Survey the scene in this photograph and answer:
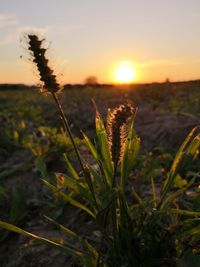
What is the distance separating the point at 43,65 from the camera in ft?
6.51

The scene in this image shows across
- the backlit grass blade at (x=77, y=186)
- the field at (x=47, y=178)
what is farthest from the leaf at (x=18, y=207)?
the backlit grass blade at (x=77, y=186)

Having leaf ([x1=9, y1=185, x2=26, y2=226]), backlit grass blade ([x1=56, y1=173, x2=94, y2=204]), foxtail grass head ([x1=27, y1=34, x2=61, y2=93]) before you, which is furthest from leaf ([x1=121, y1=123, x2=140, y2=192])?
leaf ([x1=9, y1=185, x2=26, y2=226])

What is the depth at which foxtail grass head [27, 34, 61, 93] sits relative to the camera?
199cm

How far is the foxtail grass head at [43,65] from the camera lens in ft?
6.51

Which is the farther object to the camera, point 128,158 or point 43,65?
point 128,158

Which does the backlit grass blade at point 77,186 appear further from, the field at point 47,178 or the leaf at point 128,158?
the field at point 47,178

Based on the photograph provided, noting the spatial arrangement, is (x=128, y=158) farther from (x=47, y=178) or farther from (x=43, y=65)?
(x=47, y=178)

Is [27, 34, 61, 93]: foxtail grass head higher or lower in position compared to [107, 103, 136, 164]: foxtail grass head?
higher

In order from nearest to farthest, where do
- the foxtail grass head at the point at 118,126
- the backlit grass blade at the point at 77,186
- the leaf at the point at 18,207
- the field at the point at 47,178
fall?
the foxtail grass head at the point at 118,126, the backlit grass blade at the point at 77,186, the field at the point at 47,178, the leaf at the point at 18,207

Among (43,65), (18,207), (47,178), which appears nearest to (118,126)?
(43,65)

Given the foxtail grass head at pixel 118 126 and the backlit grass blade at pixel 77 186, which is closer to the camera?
the foxtail grass head at pixel 118 126

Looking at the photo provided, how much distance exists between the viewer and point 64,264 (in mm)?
2861

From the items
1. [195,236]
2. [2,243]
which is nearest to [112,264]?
[195,236]

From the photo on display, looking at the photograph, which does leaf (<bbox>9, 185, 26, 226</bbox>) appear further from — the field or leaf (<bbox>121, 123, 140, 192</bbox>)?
leaf (<bbox>121, 123, 140, 192</bbox>)
